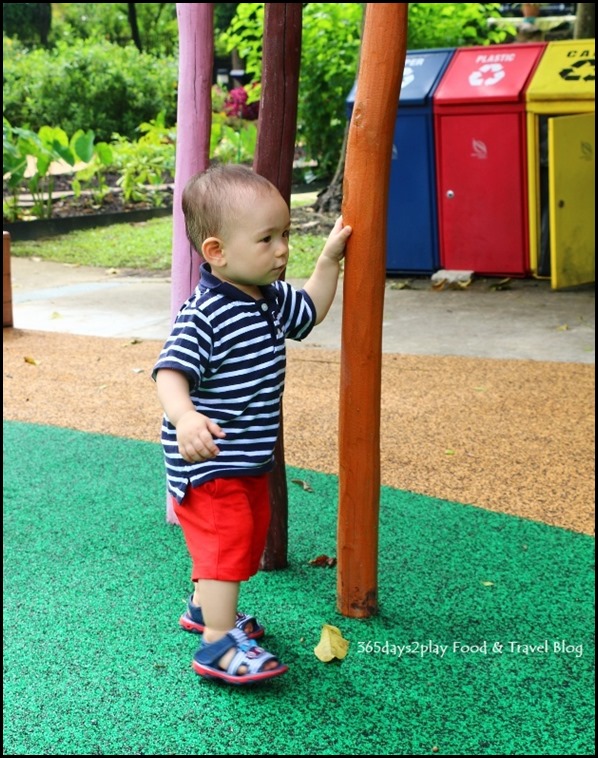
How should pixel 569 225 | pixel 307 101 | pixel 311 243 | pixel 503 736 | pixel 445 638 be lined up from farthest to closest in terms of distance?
pixel 307 101, pixel 311 243, pixel 569 225, pixel 445 638, pixel 503 736

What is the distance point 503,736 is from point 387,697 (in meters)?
0.31

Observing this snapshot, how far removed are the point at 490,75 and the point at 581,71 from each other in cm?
72

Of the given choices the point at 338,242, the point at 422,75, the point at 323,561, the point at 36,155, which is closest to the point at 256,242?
the point at 338,242

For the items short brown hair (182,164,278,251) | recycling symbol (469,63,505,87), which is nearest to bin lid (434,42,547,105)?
recycling symbol (469,63,505,87)

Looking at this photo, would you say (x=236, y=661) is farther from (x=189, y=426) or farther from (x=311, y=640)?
(x=189, y=426)

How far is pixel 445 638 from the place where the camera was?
9.32 feet

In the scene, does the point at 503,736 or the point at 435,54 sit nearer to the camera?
the point at 503,736

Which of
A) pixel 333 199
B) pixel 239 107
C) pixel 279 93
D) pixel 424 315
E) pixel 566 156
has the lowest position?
pixel 424 315

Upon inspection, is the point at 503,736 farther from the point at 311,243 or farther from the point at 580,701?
the point at 311,243

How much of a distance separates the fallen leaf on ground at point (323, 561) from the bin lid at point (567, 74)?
→ 5421mm

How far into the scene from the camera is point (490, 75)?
8.20m

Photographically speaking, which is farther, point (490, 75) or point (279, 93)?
point (490, 75)

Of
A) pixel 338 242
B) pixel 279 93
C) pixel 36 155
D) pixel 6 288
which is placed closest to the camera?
pixel 338 242

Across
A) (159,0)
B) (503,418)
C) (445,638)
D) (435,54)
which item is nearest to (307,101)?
(435,54)
